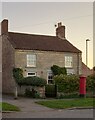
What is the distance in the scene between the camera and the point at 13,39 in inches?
1526

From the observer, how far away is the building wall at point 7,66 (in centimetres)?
3728

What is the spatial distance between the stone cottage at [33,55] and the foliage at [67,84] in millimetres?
6674

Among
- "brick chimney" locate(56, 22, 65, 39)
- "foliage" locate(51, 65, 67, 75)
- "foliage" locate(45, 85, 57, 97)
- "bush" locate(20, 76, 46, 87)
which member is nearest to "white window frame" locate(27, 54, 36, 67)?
"foliage" locate(51, 65, 67, 75)

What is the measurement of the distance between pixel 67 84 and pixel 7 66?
10.1 metres

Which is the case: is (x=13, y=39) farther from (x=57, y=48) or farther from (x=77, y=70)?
(x=77, y=70)

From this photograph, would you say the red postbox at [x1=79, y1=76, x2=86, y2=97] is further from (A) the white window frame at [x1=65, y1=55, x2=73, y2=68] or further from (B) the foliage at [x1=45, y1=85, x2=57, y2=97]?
(A) the white window frame at [x1=65, y1=55, x2=73, y2=68]

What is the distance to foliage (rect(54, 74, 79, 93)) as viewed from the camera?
30.9 meters

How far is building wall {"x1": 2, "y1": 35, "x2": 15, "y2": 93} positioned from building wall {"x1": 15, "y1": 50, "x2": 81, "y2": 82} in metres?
1.00

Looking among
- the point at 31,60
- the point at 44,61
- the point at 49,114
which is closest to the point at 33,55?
the point at 31,60

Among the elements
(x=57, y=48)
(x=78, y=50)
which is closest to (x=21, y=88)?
(x=57, y=48)

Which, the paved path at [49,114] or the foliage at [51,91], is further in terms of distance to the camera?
the foliage at [51,91]

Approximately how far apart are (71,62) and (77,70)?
1525 mm

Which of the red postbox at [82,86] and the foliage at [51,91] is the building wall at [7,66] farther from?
the red postbox at [82,86]

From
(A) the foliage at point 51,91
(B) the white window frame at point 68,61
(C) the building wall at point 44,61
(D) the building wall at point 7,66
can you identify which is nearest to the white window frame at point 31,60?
(C) the building wall at point 44,61
